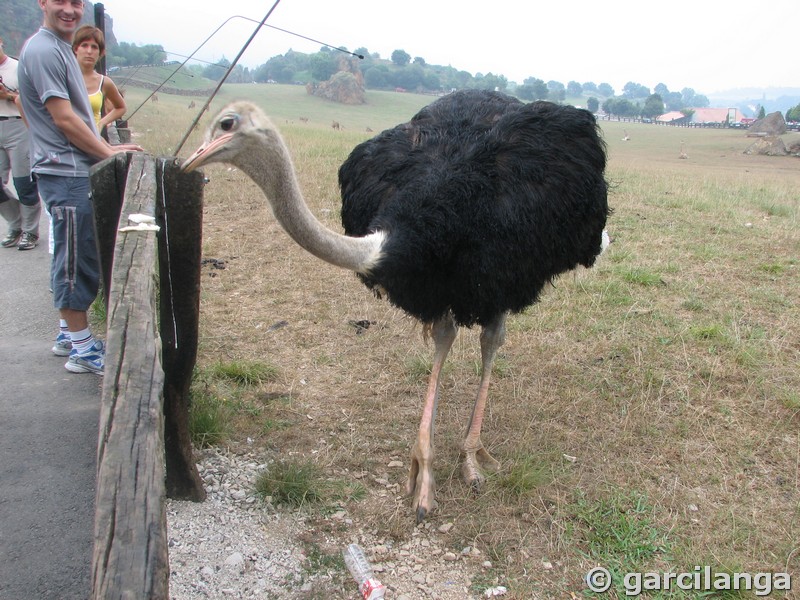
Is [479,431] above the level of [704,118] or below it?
below

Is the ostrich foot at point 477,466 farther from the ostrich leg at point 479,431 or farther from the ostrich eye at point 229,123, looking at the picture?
the ostrich eye at point 229,123

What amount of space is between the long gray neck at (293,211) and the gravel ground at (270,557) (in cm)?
120

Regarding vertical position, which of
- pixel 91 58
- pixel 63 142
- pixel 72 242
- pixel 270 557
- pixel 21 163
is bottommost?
pixel 270 557

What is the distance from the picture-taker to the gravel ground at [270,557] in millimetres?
2516

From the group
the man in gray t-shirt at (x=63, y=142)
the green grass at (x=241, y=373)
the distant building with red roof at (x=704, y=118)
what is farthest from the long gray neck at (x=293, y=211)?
the distant building with red roof at (x=704, y=118)

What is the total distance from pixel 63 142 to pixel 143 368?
2400 mm

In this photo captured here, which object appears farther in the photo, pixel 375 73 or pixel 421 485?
pixel 375 73

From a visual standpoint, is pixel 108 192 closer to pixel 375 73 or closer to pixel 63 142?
pixel 63 142

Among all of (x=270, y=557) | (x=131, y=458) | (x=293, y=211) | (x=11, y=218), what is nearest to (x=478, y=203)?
(x=293, y=211)

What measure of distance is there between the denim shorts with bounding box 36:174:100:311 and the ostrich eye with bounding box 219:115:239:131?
1532mm

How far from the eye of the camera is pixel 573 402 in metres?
4.00

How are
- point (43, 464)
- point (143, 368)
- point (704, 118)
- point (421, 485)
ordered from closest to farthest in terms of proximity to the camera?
point (143, 368) → point (43, 464) → point (421, 485) → point (704, 118)

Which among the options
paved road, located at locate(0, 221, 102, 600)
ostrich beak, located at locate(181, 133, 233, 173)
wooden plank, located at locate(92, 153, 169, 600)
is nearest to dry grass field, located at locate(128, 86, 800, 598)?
paved road, located at locate(0, 221, 102, 600)

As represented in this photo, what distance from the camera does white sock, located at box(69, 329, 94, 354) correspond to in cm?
373
